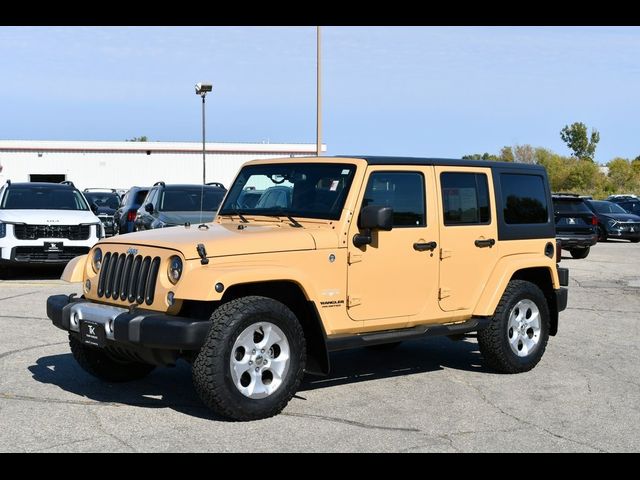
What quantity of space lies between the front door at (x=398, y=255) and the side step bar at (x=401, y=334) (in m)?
0.11

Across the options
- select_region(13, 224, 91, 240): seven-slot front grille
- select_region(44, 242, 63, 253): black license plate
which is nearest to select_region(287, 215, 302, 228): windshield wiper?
select_region(44, 242, 63, 253): black license plate

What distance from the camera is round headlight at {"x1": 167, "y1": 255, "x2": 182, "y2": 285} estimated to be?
633cm

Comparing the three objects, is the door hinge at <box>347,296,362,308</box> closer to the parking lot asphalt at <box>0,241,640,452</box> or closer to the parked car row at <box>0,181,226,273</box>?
the parking lot asphalt at <box>0,241,640,452</box>

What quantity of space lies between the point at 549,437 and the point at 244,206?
10.6ft

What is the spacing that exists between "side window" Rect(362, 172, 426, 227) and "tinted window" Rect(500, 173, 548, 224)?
111 cm

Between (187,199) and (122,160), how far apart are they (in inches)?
1760

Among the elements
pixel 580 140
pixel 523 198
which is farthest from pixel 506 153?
pixel 523 198

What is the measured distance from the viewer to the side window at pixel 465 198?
25.8 feet

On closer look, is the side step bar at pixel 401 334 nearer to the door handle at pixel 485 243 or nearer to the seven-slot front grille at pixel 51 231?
Result: the door handle at pixel 485 243

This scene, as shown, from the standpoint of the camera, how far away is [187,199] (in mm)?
16656

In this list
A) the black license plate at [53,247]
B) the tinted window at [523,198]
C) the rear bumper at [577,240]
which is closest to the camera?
the tinted window at [523,198]

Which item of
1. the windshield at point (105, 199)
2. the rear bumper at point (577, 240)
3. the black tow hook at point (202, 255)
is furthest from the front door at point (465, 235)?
the windshield at point (105, 199)

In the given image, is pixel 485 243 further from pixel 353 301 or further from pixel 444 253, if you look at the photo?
pixel 353 301

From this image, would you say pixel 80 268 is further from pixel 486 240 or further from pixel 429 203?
pixel 486 240
